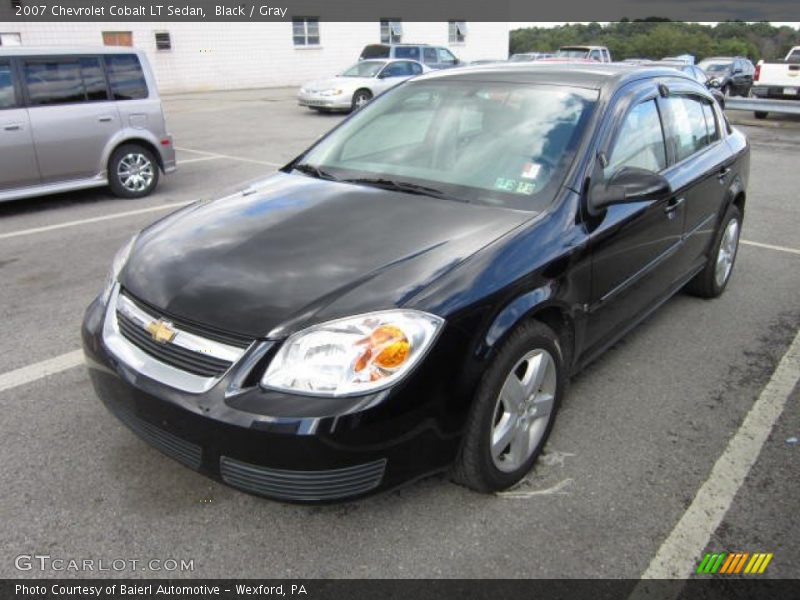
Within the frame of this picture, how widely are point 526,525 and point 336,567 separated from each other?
2.47ft

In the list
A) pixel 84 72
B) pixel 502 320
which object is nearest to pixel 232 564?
pixel 502 320

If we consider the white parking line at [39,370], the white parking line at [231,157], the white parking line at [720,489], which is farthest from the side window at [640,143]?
the white parking line at [231,157]

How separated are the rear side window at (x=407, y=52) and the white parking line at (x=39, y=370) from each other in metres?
20.6

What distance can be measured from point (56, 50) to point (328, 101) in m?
11.0

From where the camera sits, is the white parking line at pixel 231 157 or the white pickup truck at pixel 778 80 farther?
the white pickup truck at pixel 778 80

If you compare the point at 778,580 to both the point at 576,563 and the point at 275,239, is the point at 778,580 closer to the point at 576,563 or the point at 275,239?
the point at 576,563

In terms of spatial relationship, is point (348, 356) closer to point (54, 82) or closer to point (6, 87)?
point (6, 87)

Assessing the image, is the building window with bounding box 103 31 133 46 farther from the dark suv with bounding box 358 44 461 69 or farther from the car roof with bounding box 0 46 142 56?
the car roof with bounding box 0 46 142 56

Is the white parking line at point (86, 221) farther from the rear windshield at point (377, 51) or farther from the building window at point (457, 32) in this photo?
the building window at point (457, 32)

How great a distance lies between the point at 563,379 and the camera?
9.83 feet

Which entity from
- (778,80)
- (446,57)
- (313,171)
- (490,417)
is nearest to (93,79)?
(313,171)

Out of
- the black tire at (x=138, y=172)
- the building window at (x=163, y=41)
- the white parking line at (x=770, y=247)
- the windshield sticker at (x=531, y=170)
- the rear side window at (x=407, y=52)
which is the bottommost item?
the white parking line at (x=770, y=247)

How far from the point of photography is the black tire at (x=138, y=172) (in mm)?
8102

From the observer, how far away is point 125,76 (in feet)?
26.4
